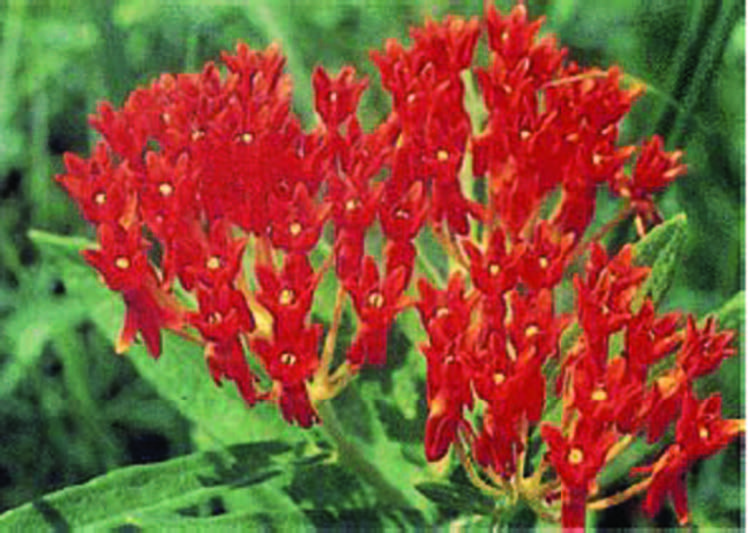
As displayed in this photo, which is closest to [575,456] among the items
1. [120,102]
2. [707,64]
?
[707,64]

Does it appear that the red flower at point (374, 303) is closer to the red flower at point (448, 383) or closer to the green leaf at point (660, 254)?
the red flower at point (448, 383)

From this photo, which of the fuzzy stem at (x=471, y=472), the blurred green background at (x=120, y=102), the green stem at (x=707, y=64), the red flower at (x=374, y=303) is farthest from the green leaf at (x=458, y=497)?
the green stem at (x=707, y=64)

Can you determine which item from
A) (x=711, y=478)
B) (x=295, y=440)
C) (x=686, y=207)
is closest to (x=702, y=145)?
(x=686, y=207)

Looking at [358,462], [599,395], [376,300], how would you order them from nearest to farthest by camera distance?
[599,395], [376,300], [358,462]

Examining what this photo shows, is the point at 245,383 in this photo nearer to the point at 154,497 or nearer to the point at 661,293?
the point at 154,497

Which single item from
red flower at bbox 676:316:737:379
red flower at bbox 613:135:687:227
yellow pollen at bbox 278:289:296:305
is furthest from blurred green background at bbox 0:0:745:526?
yellow pollen at bbox 278:289:296:305

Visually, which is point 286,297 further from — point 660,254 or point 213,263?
point 660,254
